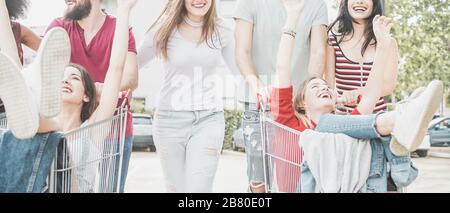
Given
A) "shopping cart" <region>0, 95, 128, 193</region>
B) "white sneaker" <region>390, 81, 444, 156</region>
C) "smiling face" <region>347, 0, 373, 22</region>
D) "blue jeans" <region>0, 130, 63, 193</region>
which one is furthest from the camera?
"smiling face" <region>347, 0, 373, 22</region>

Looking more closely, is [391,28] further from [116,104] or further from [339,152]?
[116,104]

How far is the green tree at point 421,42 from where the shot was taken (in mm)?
3207

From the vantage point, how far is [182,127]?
3.23 metres

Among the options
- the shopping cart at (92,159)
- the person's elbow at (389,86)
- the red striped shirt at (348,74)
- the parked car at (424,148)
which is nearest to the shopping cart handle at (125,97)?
the shopping cart at (92,159)

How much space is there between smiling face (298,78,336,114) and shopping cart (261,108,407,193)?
16cm

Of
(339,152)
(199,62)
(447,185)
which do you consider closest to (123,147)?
(199,62)

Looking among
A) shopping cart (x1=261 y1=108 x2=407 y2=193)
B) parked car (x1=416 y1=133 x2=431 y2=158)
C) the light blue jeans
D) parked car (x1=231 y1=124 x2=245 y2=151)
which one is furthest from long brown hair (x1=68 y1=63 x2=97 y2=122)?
parked car (x1=416 y1=133 x2=431 y2=158)

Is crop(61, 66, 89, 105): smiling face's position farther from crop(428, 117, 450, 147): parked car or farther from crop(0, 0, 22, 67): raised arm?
crop(428, 117, 450, 147): parked car

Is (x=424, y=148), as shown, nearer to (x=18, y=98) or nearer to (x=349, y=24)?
(x=349, y=24)

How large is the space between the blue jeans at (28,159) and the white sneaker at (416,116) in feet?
5.47

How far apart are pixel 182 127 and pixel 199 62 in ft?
1.15

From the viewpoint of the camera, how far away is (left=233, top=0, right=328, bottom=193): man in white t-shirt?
3.24 metres

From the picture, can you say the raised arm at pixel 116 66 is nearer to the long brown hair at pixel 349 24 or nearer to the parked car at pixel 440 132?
the long brown hair at pixel 349 24

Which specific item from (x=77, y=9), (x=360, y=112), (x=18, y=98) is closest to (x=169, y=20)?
(x=77, y=9)
